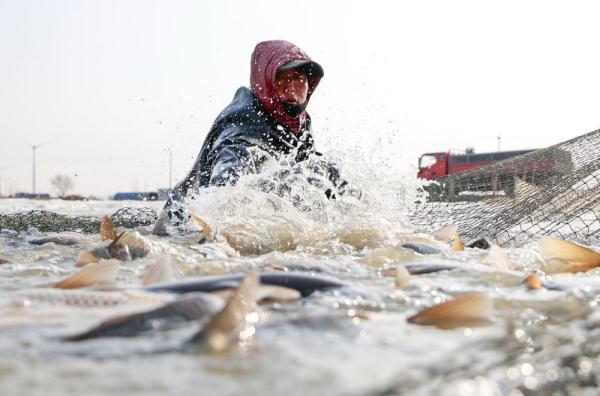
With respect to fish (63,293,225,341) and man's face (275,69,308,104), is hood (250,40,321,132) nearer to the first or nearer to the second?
man's face (275,69,308,104)

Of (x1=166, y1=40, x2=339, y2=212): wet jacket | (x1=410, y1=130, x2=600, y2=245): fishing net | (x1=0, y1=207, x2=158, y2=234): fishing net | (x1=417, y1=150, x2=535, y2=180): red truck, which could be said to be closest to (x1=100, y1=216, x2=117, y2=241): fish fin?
(x1=166, y1=40, x2=339, y2=212): wet jacket

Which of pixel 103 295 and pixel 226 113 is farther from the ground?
pixel 226 113

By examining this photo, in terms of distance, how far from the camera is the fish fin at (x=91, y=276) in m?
1.97

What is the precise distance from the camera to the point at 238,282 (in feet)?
5.60

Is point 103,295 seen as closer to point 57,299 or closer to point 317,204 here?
point 57,299

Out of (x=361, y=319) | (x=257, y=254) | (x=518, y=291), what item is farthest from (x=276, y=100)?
(x=361, y=319)

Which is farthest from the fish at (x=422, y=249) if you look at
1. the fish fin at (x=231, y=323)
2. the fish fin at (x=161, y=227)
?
the fish fin at (x=161, y=227)

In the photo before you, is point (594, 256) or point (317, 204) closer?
point (594, 256)

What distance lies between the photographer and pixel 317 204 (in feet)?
15.9

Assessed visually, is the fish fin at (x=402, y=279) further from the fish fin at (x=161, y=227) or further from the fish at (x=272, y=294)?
the fish fin at (x=161, y=227)

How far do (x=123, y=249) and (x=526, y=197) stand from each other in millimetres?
4114

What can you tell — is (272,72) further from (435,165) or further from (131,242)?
(435,165)

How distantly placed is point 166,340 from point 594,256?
199 cm

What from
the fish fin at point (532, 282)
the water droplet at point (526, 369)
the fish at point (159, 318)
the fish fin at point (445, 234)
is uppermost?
the fish at point (159, 318)
